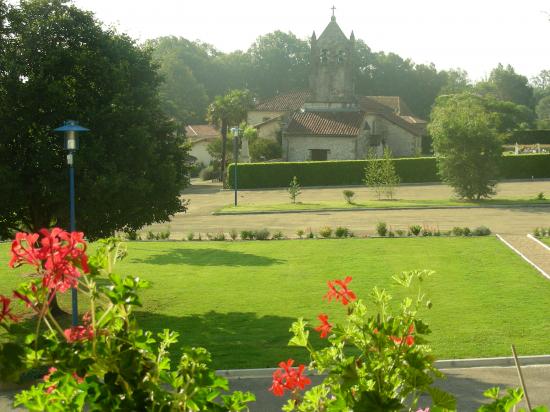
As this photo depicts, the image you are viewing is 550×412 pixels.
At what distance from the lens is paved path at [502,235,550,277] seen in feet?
84.5

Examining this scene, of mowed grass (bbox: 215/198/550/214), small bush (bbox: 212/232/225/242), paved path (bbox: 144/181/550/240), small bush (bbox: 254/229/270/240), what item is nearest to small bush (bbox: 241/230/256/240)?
small bush (bbox: 254/229/270/240)

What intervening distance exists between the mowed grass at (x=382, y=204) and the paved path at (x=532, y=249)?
1294cm

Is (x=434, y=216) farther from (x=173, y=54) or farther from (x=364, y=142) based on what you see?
(x=173, y=54)

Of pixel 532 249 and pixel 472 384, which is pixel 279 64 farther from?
pixel 472 384

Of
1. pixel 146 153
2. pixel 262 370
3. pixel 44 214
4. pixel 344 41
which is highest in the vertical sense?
pixel 344 41

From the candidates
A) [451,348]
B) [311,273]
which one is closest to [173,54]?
[311,273]

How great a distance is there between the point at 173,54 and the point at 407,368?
387 feet

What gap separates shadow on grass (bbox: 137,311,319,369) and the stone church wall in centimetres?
4958

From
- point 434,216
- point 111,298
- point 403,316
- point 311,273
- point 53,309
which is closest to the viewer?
point 111,298

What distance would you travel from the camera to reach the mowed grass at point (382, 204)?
45.2m

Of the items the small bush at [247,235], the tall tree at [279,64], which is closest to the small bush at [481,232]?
the small bush at [247,235]

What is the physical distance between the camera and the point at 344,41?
3017 inches

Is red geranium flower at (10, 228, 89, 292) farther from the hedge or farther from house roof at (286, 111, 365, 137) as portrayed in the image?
house roof at (286, 111, 365, 137)

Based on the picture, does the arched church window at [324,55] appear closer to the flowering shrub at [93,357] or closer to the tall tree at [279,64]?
the tall tree at [279,64]
